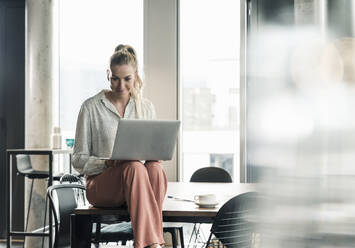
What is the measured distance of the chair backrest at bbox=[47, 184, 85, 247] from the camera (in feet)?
8.84

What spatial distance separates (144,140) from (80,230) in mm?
505

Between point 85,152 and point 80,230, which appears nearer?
point 80,230

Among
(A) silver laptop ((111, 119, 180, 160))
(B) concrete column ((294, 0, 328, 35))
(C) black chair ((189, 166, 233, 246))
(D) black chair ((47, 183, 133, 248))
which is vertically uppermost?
(B) concrete column ((294, 0, 328, 35))

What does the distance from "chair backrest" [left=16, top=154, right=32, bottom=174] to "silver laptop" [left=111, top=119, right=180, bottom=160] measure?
2.41 m

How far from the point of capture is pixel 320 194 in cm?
30

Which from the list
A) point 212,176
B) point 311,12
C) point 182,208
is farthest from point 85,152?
point 311,12

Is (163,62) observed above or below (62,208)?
above

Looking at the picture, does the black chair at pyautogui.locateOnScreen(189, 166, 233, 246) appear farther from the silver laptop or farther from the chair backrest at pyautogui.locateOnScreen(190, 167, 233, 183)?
the silver laptop

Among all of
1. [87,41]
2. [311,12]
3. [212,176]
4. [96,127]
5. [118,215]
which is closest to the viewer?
[311,12]

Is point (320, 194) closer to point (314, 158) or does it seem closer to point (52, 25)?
point (314, 158)

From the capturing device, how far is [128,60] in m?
2.53

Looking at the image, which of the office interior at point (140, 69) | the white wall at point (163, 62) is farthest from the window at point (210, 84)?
the white wall at point (163, 62)

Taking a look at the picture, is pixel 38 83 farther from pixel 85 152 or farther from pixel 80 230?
pixel 80 230

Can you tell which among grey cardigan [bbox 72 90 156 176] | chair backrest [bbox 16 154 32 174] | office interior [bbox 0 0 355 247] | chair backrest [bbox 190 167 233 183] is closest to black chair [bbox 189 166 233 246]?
chair backrest [bbox 190 167 233 183]
